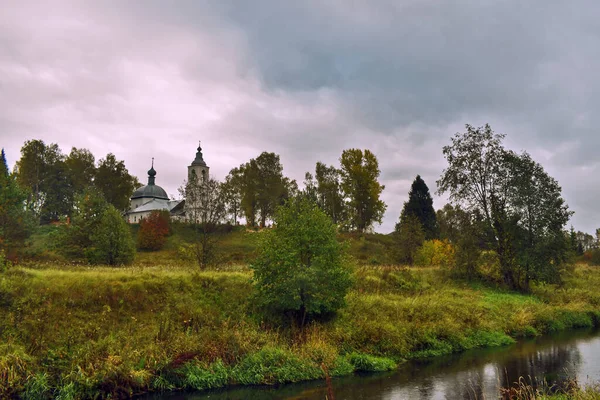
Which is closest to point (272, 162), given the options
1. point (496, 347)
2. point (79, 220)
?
point (79, 220)

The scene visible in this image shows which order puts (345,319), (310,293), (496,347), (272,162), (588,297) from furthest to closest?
(272,162) → (588,297) → (496,347) → (345,319) → (310,293)

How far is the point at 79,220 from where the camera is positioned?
33.0 m

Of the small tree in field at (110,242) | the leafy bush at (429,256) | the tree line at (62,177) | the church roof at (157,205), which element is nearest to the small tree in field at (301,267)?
the small tree in field at (110,242)

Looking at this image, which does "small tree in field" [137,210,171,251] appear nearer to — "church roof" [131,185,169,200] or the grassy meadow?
"church roof" [131,185,169,200]

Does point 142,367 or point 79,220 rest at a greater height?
point 79,220

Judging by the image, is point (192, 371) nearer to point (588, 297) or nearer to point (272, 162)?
point (588, 297)

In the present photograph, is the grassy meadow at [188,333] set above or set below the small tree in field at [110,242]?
below

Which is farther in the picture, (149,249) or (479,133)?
(149,249)

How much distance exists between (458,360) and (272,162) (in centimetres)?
5336

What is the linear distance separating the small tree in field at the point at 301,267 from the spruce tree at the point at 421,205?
152 ft

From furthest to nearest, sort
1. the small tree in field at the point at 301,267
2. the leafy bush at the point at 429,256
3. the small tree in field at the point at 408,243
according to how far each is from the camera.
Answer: the small tree in field at the point at 408,243, the leafy bush at the point at 429,256, the small tree in field at the point at 301,267

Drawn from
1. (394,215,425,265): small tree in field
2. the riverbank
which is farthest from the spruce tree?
the riverbank

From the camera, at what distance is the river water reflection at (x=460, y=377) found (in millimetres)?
16344

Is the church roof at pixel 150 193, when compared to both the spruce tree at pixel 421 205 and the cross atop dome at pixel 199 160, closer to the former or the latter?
the cross atop dome at pixel 199 160
